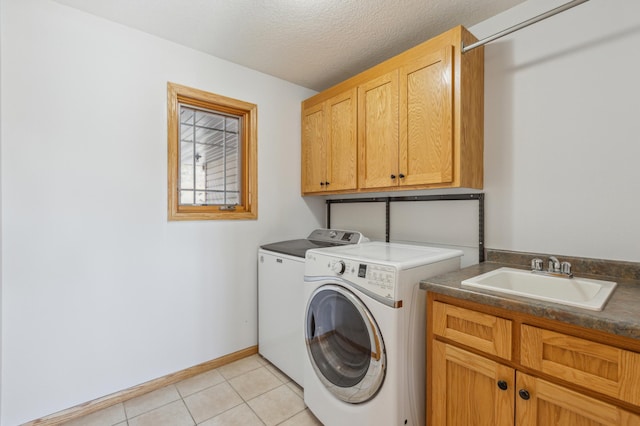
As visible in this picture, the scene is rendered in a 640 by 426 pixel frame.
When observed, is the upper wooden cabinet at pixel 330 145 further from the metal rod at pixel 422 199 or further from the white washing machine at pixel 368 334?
the white washing machine at pixel 368 334

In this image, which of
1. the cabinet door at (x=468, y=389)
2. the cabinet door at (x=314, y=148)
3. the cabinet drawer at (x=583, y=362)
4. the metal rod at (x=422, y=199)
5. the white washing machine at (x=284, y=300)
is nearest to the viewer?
the cabinet drawer at (x=583, y=362)

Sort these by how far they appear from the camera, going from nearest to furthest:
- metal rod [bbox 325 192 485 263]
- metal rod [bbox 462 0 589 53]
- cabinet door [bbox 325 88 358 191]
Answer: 1. metal rod [bbox 462 0 589 53]
2. metal rod [bbox 325 192 485 263]
3. cabinet door [bbox 325 88 358 191]

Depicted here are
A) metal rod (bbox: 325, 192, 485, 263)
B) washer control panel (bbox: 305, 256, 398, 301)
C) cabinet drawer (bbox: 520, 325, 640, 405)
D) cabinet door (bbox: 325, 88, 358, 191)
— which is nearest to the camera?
cabinet drawer (bbox: 520, 325, 640, 405)

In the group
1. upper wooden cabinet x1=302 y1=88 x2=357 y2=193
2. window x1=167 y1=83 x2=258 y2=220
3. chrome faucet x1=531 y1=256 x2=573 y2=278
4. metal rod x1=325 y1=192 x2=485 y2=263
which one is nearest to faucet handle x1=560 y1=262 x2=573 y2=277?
chrome faucet x1=531 y1=256 x2=573 y2=278

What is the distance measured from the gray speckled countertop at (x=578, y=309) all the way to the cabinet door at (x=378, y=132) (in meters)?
0.81

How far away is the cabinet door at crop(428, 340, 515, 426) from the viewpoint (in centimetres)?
109

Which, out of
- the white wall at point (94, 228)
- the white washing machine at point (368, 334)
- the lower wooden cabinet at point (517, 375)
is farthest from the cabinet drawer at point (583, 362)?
the white wall at point (94, 228)

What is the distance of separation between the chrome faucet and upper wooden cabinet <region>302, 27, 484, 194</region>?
0.52m

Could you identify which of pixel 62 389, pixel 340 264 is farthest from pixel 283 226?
pixel 62 389

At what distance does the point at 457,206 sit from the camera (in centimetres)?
195

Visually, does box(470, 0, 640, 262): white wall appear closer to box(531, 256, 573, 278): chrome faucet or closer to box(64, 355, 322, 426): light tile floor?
box(531, 256, 573, 278): chrome faucet

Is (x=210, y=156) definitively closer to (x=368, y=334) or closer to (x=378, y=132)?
(x=378, y=132)

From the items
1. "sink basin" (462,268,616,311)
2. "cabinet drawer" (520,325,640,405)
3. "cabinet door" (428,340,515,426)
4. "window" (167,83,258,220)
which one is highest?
"window" (167,83,258,220)

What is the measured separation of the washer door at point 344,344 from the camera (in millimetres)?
1355
